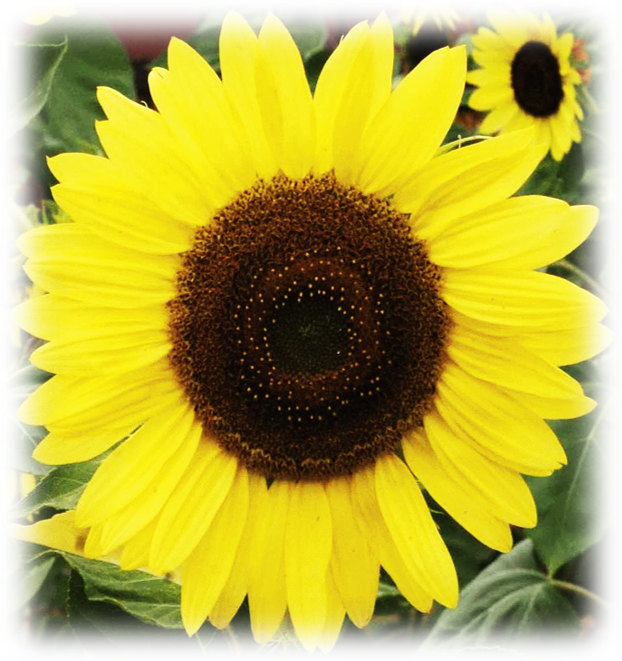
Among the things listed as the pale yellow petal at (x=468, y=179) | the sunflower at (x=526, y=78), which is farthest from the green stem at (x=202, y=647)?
the sunflower at (x=526, y=78)

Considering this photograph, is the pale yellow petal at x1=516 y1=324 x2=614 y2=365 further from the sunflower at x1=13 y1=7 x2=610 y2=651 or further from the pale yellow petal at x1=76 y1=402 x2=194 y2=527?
the pale yellow petal at x1=76 y1=402 x2=194 y2=527

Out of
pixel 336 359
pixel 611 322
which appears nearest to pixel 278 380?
pixel 336 359

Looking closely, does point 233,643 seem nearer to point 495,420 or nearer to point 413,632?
point 413,632

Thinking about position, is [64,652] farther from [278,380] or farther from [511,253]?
[511,253]

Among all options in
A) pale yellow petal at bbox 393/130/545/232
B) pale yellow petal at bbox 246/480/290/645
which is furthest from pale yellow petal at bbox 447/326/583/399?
pale yellow petal at bbox 246/480/290/645

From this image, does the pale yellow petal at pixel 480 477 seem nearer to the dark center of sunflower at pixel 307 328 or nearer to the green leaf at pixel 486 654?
the dark center of sunflower at pixel 307 328

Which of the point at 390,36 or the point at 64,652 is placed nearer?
the point at 390,36

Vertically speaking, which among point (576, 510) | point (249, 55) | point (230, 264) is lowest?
point (576, 510)

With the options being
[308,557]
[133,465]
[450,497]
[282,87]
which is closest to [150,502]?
[133,465]
